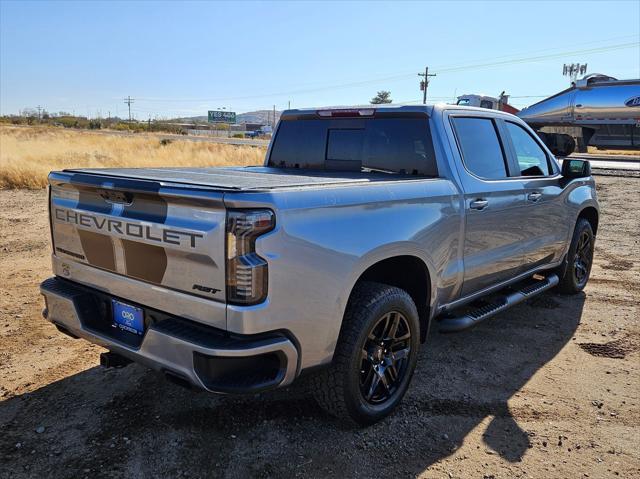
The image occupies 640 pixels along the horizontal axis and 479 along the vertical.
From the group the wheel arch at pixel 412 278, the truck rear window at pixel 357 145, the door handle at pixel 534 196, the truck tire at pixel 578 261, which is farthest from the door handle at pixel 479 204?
the truck tire at pixel 578 261

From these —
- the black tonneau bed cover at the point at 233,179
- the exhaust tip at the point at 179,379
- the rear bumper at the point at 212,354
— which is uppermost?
the black tonneau bed cover at the point at 233,179

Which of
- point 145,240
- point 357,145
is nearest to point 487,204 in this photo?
point 357,145

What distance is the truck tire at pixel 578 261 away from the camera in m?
5.51

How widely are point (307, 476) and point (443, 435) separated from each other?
0.90 m

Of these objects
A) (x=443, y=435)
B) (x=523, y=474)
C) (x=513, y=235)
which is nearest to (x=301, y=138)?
(x=513, y=235)

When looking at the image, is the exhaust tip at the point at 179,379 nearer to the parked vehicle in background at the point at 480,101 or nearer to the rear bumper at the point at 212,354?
the rear bumper at the point at 212,354

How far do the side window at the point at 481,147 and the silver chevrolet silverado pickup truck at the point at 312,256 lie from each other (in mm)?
15

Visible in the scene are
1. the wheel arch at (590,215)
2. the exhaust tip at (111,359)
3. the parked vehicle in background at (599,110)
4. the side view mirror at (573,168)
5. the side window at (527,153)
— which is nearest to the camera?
the exhaust tip at (111,359)

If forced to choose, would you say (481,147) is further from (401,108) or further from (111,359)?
(111,359)

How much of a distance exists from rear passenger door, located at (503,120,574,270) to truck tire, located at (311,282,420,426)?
70.5 inches

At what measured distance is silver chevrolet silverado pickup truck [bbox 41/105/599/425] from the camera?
91.1 inches

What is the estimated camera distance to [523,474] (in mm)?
2748

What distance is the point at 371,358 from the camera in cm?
306

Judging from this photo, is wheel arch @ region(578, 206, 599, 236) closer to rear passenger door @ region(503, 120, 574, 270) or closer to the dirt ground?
rear passenger door @ region(503, 120, 574, 270)
